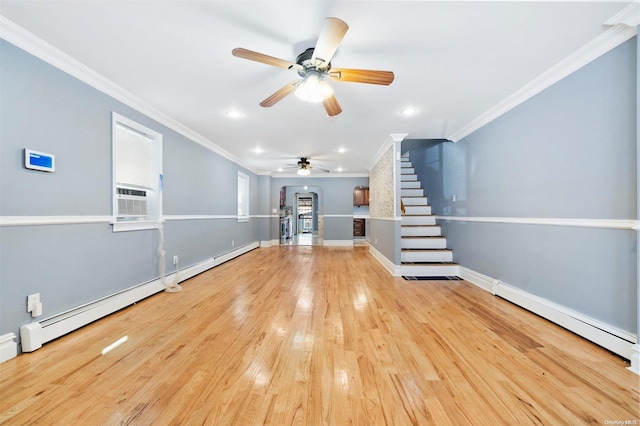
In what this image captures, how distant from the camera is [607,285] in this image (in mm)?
1891

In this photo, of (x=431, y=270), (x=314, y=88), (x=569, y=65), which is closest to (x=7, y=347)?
(x=314, y=88)

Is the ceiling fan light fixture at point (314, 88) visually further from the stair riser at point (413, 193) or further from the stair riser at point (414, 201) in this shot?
the stair riser at point (413, 193)

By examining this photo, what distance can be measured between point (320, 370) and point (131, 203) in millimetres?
2904

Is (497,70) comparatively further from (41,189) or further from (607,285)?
(41,189)

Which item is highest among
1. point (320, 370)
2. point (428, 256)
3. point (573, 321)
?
point (428, 256)

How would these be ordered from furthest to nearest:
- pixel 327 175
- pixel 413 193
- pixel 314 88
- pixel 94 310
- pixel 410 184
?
pixel 327 175
pixel 410 184
pixel 413 193
pixel 94 310
pixel 314 88

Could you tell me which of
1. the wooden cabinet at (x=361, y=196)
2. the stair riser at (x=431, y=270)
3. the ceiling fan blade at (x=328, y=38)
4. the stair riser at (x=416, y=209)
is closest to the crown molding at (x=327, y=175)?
the wooden cabinet at (x=361, y=196)

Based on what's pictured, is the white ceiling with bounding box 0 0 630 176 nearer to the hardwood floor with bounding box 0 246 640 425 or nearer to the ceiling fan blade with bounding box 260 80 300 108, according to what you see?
the ceiling fan blade with bounding box 260 80 300 108

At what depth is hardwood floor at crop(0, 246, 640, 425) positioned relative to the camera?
1261 mm

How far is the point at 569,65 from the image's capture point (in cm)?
213

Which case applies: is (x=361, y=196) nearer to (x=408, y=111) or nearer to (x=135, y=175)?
(x=408, y=111)

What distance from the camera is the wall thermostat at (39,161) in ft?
6.06

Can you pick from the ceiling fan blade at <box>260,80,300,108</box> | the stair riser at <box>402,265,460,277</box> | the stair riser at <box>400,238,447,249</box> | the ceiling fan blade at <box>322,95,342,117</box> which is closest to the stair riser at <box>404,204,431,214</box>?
the stair riser at <box>400,238,447,249</box>

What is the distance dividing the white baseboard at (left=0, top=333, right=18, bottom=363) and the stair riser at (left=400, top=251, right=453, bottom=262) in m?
4.49
